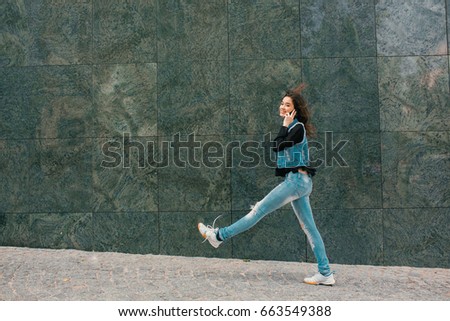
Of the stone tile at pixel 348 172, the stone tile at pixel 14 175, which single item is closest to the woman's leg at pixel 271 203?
the stone tile at pixel 348 172

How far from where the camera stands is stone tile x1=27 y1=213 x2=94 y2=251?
7.72 m

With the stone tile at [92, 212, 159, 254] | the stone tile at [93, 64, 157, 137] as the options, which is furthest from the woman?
the stone tile at [93, 64, 157, 137]

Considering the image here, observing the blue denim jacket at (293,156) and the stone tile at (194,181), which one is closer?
the blue denim jacket at (293,156)

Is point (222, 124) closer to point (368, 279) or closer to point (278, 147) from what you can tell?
point (278, 147)

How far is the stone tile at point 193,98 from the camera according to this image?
7.68 metres

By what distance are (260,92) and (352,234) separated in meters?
2.23

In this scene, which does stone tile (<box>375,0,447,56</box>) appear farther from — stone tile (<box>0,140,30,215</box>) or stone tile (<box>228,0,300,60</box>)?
stone tile (<box>0,140,30,215</box>)

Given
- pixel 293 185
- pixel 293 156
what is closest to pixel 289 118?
pixel 293 156

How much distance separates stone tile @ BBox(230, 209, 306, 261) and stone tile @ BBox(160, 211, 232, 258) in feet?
0.79

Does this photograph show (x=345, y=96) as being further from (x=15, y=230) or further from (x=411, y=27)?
(x=15, y=230)

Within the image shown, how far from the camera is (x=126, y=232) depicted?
7.70 metres

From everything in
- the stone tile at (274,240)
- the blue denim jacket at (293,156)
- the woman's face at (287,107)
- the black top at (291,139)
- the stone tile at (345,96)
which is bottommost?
the stone tile at (274,240)

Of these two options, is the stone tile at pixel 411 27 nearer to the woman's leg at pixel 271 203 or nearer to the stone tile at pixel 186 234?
the woman's leg at pixel 271 203

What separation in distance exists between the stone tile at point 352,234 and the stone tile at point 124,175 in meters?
2.34
